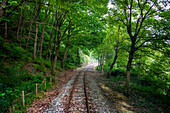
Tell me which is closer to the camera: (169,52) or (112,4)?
(169,52)

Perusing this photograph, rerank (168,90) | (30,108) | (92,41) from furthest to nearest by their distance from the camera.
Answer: (92,41) → (168,90) → (30,108)

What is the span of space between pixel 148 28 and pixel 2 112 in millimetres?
11534

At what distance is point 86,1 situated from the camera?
8.30m

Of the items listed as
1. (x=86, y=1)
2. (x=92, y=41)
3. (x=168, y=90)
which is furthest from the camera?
(x=92, y=41)

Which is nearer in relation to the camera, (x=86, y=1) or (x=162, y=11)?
(x=162, y=11)

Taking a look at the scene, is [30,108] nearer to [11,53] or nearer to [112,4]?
[11,53]

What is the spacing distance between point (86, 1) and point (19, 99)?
31.5ft

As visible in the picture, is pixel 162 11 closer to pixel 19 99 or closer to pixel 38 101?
pixel 38 101

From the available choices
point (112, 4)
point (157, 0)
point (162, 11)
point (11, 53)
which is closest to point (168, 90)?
point (162, 11)

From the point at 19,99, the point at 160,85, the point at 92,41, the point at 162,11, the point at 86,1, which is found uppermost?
the point at 86,1

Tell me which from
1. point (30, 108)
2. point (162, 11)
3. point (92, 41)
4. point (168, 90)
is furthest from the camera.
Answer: point (92, 41)

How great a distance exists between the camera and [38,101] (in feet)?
19.9

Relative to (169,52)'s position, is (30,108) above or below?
below

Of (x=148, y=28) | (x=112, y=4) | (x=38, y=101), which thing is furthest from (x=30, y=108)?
(x=112, y=4)
